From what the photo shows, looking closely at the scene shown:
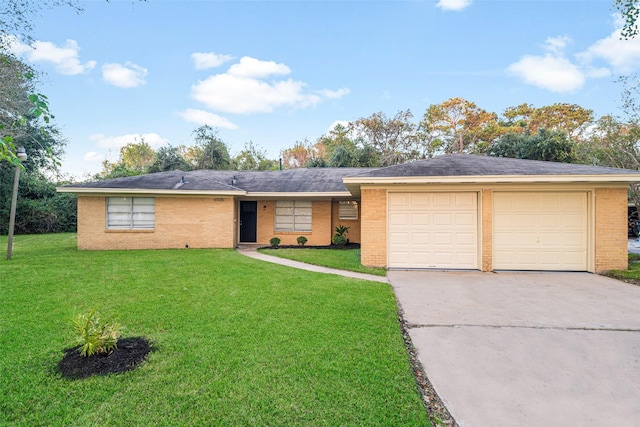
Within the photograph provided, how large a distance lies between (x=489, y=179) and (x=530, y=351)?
5.14 m

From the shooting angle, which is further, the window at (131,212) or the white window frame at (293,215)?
the white window frame at (293,215)

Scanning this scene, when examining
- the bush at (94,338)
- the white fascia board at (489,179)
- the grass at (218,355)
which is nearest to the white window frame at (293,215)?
the white fascia board at (489,179)

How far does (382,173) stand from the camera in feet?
27.5

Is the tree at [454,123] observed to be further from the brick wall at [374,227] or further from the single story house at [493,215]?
the brick wall at [374,227]

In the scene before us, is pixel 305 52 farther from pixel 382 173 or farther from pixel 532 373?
pixel 532 373

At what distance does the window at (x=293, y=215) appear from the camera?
1403 centimetres

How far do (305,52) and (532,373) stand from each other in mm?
16706

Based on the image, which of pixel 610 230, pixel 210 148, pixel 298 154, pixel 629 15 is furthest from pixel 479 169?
pixel 298 154

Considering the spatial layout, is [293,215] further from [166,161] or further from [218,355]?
[166,161]

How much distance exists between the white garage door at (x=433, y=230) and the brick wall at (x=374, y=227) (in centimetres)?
22

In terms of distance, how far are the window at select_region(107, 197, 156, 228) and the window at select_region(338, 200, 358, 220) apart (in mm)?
7826

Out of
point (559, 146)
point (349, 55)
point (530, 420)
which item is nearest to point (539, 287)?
point (530, 420)

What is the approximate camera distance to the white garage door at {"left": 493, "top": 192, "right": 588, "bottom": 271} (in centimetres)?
806

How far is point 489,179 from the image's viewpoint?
7.68 m
